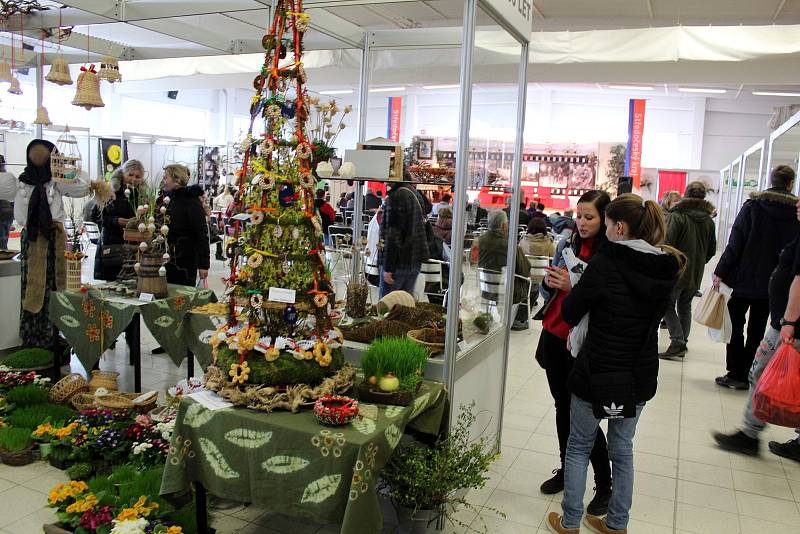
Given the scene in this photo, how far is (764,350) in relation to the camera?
154 inches

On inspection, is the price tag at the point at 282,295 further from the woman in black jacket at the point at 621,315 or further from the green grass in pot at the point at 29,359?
the green grass in pot at the point at 29,359

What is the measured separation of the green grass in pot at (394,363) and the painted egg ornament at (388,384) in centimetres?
3

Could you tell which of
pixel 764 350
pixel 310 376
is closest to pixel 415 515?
pixel 310 376

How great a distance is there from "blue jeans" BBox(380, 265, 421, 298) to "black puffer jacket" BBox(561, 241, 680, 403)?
4.95 ft

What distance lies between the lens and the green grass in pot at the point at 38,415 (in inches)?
141

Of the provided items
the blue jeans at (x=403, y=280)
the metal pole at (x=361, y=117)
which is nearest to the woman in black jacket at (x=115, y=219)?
the metal pole at (x=361, y=117)

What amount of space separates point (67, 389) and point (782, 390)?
399 cm

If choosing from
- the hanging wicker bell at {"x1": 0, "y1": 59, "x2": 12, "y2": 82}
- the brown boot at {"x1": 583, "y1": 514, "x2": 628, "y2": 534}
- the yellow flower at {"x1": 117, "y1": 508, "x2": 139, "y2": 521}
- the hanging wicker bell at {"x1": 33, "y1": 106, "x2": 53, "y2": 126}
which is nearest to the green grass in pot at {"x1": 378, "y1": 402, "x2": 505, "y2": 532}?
the brown boot at {"x1": 583, "y1": 514, "x2": 628, "y2": 534}

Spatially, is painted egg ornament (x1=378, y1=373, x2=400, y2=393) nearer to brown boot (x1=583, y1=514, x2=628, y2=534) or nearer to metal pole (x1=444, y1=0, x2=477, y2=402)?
metal pole (x1=444, y1=0, x2=477, y2=402)

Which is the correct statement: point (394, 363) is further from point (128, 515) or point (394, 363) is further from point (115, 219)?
point (115, 219)

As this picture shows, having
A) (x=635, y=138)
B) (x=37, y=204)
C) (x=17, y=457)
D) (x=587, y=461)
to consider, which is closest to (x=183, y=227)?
(x=37, y=204)

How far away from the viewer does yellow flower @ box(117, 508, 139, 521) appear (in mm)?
2586

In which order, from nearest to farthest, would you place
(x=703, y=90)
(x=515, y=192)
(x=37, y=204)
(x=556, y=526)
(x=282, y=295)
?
(x=282, y=295), (x=556, y=526), (x=515, y=192), (x=37, y=204), (x=703, y=90)

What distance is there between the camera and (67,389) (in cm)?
393
